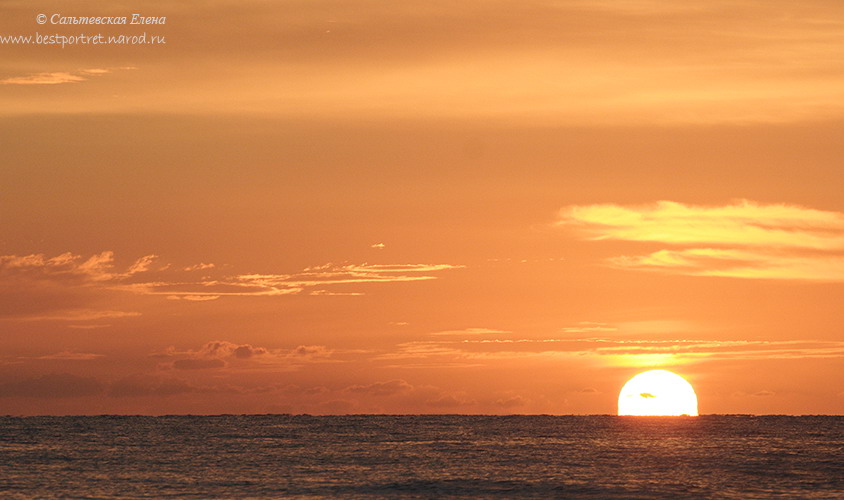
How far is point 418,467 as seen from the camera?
388 ft

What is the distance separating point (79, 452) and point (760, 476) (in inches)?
3462

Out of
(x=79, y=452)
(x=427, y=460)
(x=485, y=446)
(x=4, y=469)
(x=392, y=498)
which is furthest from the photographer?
(x=485, y=446)

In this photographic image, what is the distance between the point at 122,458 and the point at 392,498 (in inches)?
2178

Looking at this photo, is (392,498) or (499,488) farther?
(499,488)

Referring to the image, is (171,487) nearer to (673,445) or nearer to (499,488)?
(499,488)

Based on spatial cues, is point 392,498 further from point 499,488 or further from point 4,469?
point 4,469

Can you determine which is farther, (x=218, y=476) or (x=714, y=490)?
(x=218, y=476)

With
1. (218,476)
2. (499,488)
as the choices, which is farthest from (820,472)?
(218,476)

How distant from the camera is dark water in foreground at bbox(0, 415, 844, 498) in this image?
92625 millimetres

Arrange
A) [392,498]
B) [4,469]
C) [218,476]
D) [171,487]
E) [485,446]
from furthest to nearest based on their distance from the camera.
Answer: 1. [485,446]
2. [4,469]
3. [218,476]
4. [171,487]
5. [392,498]

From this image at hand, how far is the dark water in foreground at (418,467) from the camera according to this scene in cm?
9262

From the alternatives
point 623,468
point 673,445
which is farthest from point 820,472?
point 673,445

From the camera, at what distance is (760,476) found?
360ft

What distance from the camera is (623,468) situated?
380 ft
